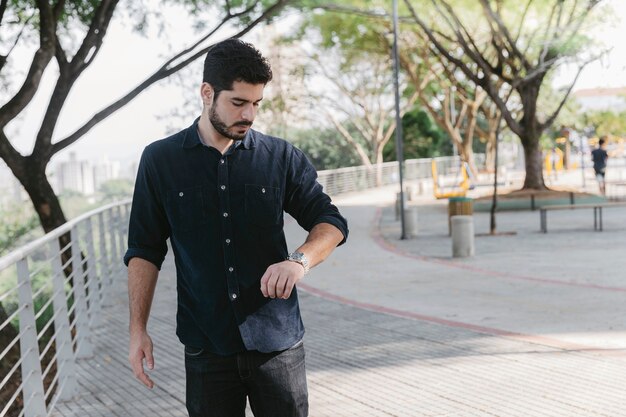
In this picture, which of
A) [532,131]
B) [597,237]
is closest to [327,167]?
[532,131]

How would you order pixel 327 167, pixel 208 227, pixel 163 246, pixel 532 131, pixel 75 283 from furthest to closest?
1. pixel 327 167
2. pixel 532 131
3. pixel 75 283
4. pixel 163 246
5. pixel 208 227

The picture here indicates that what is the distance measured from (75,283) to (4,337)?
2.98 metres

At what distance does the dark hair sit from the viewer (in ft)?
8.77

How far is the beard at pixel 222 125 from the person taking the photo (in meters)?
2.71

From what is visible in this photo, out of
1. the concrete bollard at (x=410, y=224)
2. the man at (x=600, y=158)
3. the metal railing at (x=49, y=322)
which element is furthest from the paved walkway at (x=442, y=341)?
the man at (x=600, y=158)

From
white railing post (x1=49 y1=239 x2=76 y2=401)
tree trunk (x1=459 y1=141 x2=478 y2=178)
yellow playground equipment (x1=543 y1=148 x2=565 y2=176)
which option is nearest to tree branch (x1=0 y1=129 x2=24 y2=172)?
white railing post (x1=49 y1=239 x2=76 y2=401)

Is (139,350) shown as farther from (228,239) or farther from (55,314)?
(55,314)

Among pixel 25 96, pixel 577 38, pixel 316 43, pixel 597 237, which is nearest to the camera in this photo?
pixel 25 96

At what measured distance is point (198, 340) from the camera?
9.32 feet

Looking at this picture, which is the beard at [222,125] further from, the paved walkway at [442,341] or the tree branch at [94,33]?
the tree branch at [94,33]

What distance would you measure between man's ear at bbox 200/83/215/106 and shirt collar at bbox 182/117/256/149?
0.15m

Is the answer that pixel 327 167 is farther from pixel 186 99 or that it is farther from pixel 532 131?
pixel 186 99

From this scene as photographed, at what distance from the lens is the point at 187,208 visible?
2.86 metres

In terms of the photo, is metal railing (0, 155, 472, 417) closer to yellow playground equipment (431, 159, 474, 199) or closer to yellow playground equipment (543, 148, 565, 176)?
yellow playground equipment (431, 159, 474, 199)
